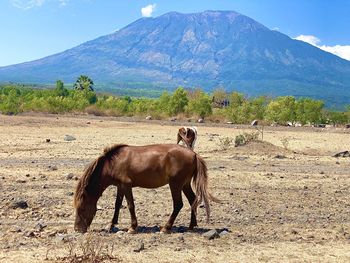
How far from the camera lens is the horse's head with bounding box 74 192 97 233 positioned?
29.8 ft

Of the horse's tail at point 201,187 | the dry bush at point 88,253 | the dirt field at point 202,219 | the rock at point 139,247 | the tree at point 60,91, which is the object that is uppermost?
the tree at point 60,91

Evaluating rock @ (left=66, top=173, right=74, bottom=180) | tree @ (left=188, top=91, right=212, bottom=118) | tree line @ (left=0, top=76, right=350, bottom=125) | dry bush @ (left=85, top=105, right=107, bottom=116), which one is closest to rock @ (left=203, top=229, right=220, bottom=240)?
rock @ (left=66, top=173, right=74, bottom=180)

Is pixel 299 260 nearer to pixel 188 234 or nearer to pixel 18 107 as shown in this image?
pixel 188 234

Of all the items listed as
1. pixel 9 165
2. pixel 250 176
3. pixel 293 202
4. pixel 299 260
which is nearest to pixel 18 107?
pixel 9 165

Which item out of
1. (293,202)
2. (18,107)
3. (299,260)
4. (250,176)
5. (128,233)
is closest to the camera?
(299,260)

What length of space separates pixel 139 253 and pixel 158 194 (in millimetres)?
4996

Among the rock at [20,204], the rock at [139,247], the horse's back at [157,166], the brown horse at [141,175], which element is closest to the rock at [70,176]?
the rock at [20,204]

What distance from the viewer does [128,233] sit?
29.8 feet

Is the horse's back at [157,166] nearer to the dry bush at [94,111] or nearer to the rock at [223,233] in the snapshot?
the rock at [223,233]

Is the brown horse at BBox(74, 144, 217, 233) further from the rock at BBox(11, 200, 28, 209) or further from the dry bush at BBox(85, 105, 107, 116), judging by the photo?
the dry bush at BBox(85, 105, 107, 116)

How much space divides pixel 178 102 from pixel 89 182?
2215 inches

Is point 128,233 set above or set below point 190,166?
below

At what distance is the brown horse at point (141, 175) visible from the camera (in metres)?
9.26

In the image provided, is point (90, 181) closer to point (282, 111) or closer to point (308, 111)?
point (282, 111)
